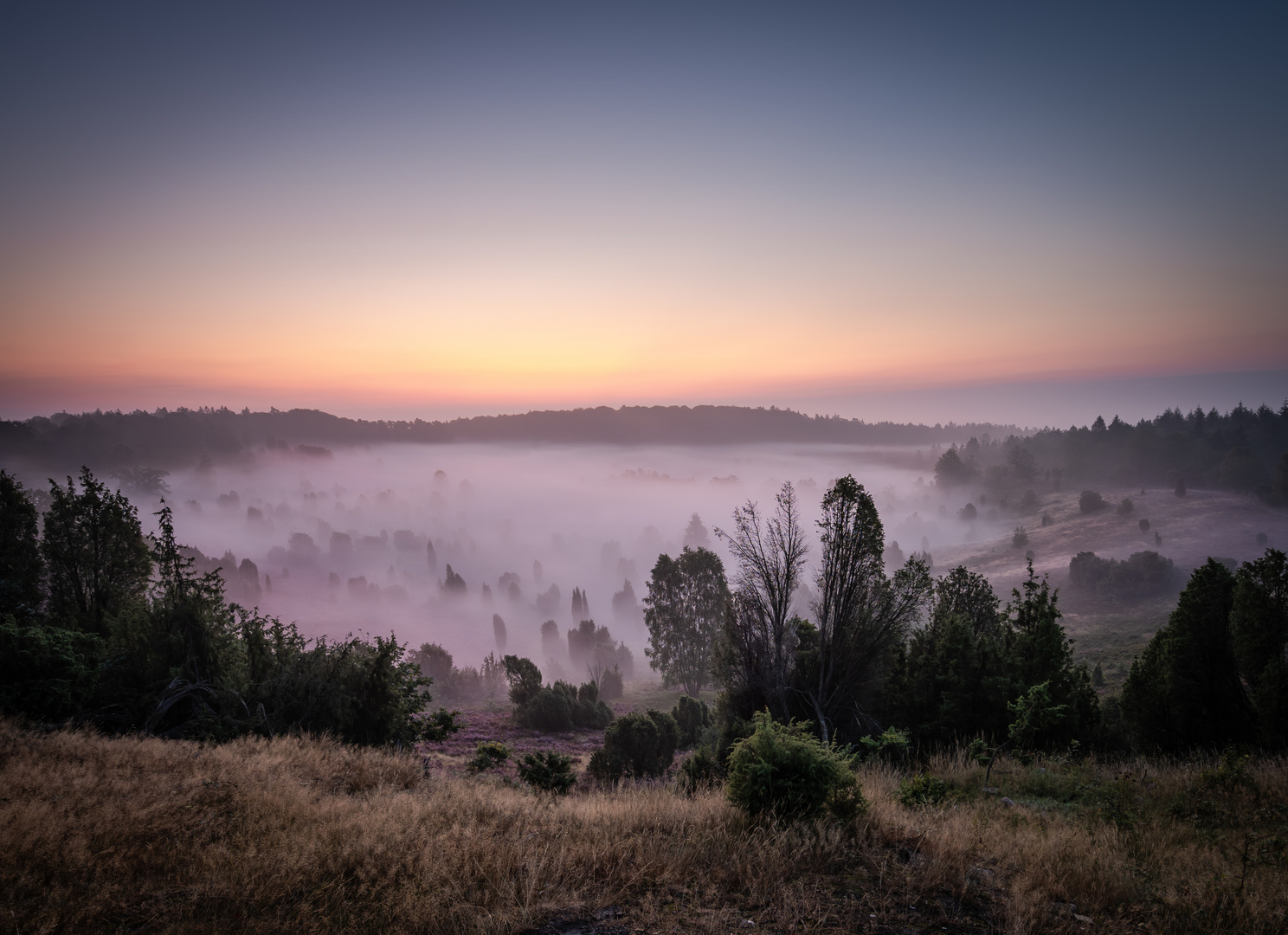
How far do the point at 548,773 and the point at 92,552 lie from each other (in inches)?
923

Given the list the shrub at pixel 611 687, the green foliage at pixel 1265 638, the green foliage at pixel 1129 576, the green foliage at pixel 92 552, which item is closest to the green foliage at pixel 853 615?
the green foliage at pixel 1265 638

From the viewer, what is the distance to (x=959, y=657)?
18031 millimetres

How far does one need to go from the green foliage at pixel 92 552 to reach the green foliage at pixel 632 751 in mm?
19569

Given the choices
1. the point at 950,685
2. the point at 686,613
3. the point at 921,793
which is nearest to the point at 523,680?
the point at 686,613

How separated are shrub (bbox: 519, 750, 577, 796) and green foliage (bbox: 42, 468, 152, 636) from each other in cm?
1971

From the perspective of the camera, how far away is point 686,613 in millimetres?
50062

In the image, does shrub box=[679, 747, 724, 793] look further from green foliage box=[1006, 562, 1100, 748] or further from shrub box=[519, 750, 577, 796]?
green foliage box=[1006, 562, 1100, 748]

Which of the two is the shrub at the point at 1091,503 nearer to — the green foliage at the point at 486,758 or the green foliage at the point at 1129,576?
the green foliage at the point at 1129,576

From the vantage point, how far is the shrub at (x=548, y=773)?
12484 millimetres

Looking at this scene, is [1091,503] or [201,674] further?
[1091,503]

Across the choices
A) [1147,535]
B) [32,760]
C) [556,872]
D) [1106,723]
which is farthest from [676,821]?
[1147,535]

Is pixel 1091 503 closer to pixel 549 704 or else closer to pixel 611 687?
pixel 611 687

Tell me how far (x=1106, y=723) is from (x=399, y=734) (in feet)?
73.3

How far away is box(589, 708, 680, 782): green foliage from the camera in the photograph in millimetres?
20031
